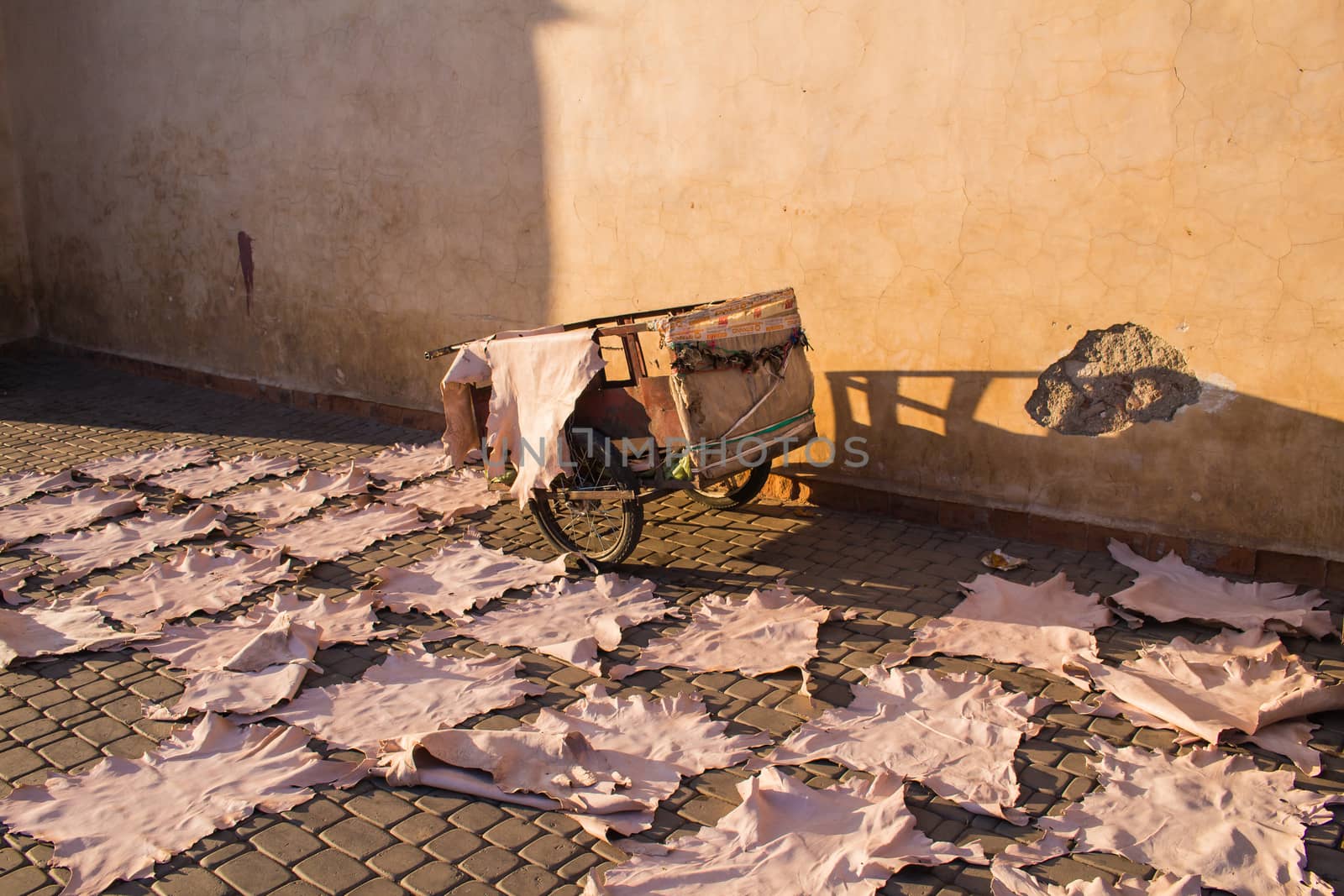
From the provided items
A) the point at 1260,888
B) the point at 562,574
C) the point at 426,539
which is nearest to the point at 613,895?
the point at 1260,888

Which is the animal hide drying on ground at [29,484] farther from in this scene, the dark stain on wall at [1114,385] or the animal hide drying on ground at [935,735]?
the dark stain on wall at [1114,385]

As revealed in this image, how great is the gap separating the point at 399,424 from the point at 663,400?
12.8ft

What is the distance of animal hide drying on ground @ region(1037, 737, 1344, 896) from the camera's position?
311 cm

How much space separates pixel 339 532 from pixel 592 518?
160cm

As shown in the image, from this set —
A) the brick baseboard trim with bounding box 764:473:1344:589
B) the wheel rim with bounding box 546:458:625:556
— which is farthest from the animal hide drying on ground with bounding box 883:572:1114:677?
the wheel rim with bounding box 546:458:625:556

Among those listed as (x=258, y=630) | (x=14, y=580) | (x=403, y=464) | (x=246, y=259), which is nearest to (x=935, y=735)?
(x=258, y=630)

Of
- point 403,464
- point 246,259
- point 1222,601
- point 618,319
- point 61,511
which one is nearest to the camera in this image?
point 1222,601

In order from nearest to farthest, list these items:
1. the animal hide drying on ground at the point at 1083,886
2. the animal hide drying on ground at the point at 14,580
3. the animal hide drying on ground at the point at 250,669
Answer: the animal hide drying on ground at the point at 1083,886, the animal hide drying on ground at the point at 250,669, the animal hide drying on ground at the point at 14,580

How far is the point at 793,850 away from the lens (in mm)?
3262

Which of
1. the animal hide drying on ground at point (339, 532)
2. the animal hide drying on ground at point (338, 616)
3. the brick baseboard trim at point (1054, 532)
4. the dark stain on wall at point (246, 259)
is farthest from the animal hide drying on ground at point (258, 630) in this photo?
the dark stain on wall at point (246, 259)

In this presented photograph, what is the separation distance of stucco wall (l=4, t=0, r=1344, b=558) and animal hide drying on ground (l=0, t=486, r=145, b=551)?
2353 mm

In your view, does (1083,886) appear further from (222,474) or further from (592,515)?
(222,474)

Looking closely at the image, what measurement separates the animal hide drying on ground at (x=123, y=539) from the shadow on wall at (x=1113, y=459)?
145 inches

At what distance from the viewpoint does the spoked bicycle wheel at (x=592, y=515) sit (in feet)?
17.8
